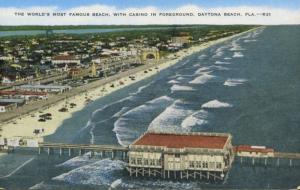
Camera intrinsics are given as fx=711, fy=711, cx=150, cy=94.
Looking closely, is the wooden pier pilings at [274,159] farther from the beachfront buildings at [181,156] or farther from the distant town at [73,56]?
the distant town at [73,56]

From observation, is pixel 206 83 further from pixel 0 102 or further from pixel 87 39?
pixel 0 102

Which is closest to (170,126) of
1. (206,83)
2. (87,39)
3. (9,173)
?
(206,83)

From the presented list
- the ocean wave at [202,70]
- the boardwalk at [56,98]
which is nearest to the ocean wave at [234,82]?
the ocean wave at [202,70]

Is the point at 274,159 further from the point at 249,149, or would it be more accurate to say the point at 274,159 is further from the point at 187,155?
the point at 187,155

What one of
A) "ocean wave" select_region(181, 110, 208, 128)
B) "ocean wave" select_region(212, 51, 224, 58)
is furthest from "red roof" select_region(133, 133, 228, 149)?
"ocean wave" select_region(212, 51, 224, 58)

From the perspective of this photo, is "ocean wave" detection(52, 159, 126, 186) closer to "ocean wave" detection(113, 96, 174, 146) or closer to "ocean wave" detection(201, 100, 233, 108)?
"ocean wave" detection(113, 96, 174, 146)
